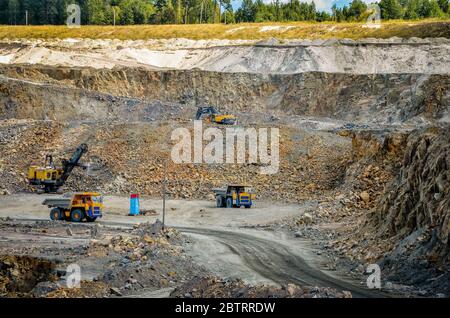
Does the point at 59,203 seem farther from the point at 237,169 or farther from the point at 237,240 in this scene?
the point at 237,169

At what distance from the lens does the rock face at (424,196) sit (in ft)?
68.8

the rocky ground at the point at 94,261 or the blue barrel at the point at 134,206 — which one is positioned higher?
the rocky ground at the point at 94,261

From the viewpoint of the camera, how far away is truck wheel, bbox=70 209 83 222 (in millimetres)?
34406

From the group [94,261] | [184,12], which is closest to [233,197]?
[94,261]

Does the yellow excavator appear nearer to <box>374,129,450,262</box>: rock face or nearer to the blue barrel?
the blue barrel

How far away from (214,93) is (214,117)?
53.3ft

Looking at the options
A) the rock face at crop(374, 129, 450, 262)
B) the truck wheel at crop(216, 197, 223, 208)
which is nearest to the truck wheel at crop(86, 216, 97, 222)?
the truck wheel at crop(216, 197, 223, 208)

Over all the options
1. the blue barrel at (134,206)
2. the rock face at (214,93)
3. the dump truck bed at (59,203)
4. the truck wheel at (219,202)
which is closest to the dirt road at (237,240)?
the truck wheel at (219,202)

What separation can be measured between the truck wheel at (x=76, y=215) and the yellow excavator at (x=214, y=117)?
19.8 m

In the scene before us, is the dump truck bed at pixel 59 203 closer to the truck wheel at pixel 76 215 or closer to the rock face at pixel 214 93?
the truck wheel at pixel 76 215

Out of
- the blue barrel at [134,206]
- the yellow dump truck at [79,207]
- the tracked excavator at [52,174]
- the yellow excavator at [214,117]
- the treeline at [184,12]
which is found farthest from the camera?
the treeline at [184,12]

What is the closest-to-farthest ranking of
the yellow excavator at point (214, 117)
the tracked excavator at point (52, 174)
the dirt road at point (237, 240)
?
the dirt road at point (237, 240)
the tracked excavator at point (52, 174)
the yellow excavator at point (214, 117)
